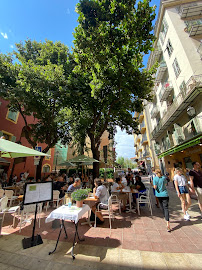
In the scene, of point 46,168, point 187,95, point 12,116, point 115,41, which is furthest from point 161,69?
point 46,168

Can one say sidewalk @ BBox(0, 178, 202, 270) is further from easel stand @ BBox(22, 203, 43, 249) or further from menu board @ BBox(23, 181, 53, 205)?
menu board @ BBox(23, 181, 53, 205)

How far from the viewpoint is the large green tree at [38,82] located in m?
8.75

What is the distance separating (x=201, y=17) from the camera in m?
13.2

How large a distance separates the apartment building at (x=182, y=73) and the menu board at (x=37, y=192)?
995 centimetres

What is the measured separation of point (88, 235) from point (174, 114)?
13494 millimetres

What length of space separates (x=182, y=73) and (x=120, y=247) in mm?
15032

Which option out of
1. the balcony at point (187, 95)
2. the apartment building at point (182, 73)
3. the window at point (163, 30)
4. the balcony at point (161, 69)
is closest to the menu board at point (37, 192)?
the apartment building at point (182, 73)

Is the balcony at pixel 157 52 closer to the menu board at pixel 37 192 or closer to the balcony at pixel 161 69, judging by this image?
the balcony at pixel 161 69

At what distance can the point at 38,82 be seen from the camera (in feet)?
28.1

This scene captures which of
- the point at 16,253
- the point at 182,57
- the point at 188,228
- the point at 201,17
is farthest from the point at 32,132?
the point at 201,17

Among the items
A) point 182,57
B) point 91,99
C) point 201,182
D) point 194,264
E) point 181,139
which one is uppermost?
point 182,57

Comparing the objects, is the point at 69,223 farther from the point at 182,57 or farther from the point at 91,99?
the point at 182,57

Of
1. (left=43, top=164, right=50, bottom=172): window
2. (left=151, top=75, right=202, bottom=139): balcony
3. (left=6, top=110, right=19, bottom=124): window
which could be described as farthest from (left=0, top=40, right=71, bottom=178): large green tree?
(left=43, top=164, right=50, bottom=172): window

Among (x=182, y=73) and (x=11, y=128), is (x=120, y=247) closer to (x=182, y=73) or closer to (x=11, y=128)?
(x=182, y=73)
